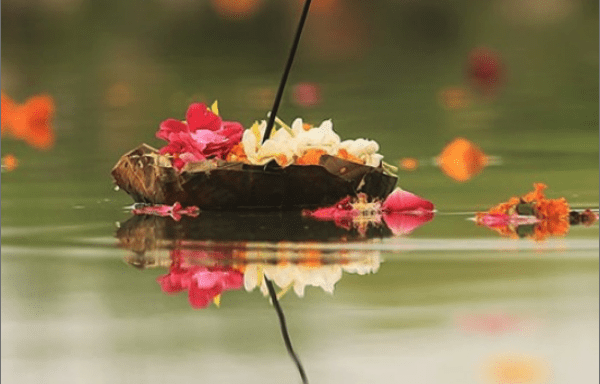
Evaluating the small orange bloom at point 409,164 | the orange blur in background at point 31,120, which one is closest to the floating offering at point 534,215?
the small orange bloom at point 409,164

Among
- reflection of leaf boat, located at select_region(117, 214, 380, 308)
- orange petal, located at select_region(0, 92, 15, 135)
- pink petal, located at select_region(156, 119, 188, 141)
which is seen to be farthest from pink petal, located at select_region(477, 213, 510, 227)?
orange petal, located at select_region(0, 92, 15, 135)

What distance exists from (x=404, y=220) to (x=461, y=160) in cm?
220

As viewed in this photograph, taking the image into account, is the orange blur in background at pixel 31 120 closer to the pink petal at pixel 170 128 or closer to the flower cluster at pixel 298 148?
the pink petal at pixel 170 128

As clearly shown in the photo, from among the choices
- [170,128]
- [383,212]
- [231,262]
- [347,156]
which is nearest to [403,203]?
[383,212]

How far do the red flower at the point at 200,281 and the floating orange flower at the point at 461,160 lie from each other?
2.90 metres

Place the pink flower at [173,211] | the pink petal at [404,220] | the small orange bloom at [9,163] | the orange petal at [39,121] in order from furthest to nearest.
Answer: the orange petal at [39,121] → the small orange bloom at [9,163] → the pink flower at [173,211] → the pink petal at [404,220]

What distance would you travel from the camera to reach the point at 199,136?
7.98 meters

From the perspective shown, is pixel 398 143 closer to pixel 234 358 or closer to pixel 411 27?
pixel 234 358

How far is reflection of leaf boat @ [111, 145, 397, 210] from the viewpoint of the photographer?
25.4 ft

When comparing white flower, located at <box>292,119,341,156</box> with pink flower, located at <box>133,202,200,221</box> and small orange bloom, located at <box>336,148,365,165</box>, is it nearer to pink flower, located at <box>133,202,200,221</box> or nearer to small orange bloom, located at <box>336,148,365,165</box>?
small orange bloom, located at <box>336,148,365,165</box>

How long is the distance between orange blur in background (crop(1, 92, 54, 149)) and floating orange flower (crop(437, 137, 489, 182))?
2086 mm

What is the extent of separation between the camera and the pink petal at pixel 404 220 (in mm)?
7434

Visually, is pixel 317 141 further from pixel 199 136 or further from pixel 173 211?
pixel 173 211

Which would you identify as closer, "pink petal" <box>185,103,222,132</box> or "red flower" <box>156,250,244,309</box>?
"red flower" <box>156,250,244,309</box>
